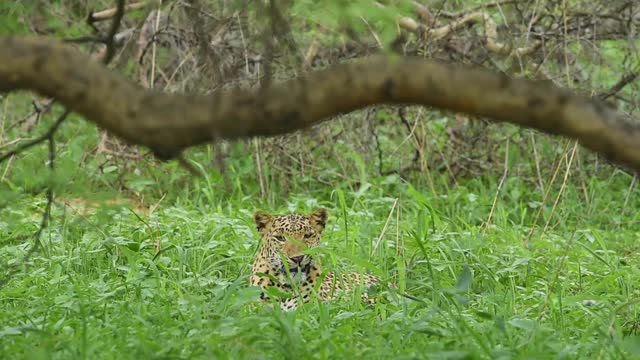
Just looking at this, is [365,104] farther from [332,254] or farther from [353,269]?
[353,269]

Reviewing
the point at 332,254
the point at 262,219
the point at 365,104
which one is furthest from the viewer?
the point at 262,219

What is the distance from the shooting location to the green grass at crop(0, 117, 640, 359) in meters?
4.63

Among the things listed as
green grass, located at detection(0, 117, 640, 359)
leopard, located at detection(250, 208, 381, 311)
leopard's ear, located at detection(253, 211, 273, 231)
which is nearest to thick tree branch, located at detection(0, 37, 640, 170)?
green grass, located at detection(0, 117, 640, 359)

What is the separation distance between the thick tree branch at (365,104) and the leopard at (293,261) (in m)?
3.00

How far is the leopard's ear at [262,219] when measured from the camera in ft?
23.1

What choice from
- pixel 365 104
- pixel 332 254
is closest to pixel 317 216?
pixel 332 254

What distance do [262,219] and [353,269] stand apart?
0.63 meters

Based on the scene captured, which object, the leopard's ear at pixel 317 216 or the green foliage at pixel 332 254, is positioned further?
the leopard's ear at pixel 317 216

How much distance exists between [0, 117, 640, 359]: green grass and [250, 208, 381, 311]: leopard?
0.43 ft

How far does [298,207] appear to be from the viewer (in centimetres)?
901

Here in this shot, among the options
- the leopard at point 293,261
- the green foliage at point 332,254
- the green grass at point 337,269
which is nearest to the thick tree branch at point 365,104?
the green foliage at point 332,254

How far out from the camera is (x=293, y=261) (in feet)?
22.3

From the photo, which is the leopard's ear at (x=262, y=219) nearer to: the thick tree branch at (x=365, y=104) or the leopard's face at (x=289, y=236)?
the leopard's face at (x=289, y=236)

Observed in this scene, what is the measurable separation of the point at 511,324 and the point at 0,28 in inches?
103
